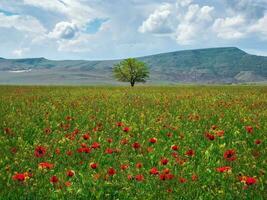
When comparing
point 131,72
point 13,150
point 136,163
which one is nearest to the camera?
point 136,163

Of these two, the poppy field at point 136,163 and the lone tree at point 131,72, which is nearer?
the poppy field at point 136,163

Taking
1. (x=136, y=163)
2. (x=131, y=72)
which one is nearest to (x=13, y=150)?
(x=136, y=163)

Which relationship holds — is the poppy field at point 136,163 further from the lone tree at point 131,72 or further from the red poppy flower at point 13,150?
the lone tree at point 131,72

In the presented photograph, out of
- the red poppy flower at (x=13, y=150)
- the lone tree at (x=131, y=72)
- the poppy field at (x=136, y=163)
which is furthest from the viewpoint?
the lone tree at (x=131, y=72)

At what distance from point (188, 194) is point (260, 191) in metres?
1.07

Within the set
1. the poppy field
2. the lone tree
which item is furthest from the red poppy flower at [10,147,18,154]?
the lone tree

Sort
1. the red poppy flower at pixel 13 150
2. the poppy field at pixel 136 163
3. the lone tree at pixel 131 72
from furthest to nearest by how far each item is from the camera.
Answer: the lone tree at pixel 131 72
the red poppy flower at pixel 13 150
the poppy field at pixel 136 163

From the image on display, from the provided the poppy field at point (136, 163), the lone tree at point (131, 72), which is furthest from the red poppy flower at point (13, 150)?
the lone tree at point (131, 72)

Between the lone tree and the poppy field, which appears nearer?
the poppy field

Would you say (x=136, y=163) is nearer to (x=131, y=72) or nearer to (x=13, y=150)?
(x=13, y=150)

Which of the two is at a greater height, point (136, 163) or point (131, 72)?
point (131, 72)

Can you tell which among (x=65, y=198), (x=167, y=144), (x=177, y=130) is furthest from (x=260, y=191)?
(x=177, y=130)

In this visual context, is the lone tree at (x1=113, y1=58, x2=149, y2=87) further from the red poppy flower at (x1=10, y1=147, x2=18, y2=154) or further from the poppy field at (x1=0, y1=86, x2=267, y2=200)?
the red poppy flower at (x1=10, y1=147, x2=18, y2=154)

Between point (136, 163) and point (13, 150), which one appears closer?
point (136, 163)
